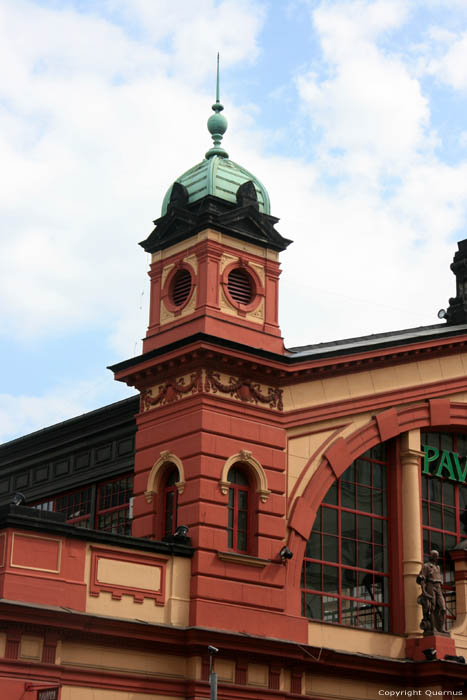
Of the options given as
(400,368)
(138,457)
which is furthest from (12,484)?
(400,368)

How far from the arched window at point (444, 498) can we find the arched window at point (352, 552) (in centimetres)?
164

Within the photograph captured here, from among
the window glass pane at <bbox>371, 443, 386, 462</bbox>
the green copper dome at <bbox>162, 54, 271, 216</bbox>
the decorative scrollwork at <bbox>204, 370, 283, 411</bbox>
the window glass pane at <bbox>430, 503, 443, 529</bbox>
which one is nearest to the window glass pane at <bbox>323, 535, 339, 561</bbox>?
the window glass pane at <bbox>371, 443, 386, 462</bbox>

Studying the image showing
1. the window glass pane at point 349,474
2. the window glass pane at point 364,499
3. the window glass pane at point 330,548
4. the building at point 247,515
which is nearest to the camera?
the building at point 247,515

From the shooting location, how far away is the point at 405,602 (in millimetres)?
35719

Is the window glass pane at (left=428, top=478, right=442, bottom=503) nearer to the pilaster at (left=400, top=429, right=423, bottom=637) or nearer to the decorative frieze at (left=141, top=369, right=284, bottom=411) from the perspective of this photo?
the pilaster at (left=400, top=429, right=423, bottom=637)

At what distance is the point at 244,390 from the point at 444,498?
28.1 ft

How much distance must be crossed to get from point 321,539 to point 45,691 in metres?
9.90

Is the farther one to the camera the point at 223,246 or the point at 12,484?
the point at 12,484

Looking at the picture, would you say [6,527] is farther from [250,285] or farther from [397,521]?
[397,521]

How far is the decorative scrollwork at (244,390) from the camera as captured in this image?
108 feet

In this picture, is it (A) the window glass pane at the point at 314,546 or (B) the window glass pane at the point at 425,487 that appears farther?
(B) the window glass pane at the point at 425,487

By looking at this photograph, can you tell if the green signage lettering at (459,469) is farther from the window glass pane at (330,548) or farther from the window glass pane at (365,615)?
the window glass pane at (330,548)

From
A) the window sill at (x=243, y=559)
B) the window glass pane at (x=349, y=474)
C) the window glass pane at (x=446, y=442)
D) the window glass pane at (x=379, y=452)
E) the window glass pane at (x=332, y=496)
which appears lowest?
the window sill at (x=243, y=559)

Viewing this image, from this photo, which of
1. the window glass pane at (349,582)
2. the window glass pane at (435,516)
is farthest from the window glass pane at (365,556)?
the window glass pane at (435,516)
